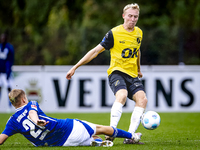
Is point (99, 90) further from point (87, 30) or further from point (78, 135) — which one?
point (78, 135)

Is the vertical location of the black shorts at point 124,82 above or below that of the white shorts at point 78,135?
above

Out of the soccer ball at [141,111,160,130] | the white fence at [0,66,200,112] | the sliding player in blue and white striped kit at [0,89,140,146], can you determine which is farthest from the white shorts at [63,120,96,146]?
the white fence at [0,66,200,112]

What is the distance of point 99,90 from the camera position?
37.2ft

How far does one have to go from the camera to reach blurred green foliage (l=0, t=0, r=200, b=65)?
13156mm

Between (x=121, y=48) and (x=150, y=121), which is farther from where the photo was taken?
(x=121, y=48)

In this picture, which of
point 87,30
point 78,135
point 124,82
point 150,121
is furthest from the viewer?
point 87,30

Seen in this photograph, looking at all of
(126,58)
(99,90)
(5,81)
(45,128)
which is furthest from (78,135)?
(5,81)

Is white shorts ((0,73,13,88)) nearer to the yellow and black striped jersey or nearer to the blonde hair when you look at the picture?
the yellow and black striped jersey

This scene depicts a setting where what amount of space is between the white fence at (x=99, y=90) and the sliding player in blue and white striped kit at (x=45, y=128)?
21.6ft

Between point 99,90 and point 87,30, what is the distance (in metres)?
3.12

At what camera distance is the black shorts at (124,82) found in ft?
17.2

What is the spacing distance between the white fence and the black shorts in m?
5.87

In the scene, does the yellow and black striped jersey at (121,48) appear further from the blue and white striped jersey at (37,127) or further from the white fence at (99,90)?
the white fence at (99,90)

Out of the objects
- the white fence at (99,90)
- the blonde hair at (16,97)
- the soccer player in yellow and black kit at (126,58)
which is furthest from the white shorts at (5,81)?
the blonde hair at (16,97)
